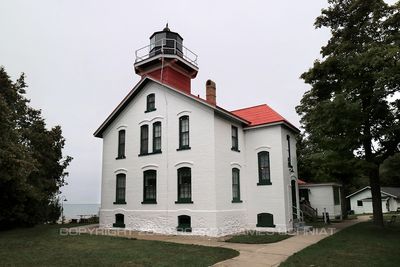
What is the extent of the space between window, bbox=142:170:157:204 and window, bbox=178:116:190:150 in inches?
93.9

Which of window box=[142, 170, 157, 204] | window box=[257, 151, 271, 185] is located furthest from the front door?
window box=[142, 170, 157, 204]

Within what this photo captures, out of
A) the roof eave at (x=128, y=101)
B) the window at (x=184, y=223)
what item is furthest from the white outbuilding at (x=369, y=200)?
the window at (x=184, y=223)

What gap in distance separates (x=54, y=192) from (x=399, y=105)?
77.5 feet

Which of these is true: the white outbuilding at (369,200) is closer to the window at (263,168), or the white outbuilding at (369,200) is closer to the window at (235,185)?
the window at (263,168)

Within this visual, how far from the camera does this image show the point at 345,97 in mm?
18172

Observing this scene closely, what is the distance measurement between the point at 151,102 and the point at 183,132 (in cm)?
321

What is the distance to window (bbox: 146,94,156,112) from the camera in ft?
67.2

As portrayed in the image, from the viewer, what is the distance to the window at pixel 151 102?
67.2ft

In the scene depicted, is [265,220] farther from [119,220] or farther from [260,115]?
[119,220]

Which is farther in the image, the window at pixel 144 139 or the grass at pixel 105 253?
the window at pixel 144 139

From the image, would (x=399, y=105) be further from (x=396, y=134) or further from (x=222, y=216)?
(x=222, y=216)

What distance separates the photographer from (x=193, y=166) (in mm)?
18125

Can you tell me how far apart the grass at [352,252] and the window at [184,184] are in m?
7.00

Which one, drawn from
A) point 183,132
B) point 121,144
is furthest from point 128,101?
point 183,132
